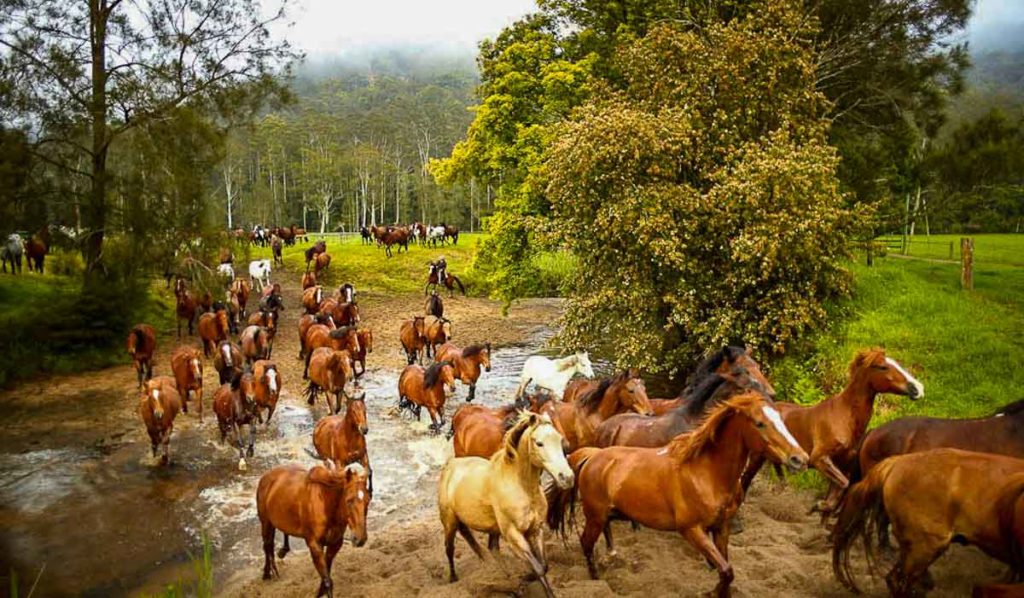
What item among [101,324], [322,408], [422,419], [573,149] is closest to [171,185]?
[101,324]

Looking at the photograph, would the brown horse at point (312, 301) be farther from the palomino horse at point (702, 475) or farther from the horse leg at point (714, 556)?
the horse leg at point (714, 556)

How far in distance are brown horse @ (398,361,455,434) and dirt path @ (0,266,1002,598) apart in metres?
0.43

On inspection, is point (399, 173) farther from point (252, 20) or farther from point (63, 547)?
point (63, 547)

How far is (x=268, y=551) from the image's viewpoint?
671 cm

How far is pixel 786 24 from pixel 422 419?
11.0 metres

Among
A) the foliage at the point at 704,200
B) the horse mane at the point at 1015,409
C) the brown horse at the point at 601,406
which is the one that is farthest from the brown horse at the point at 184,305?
the horse mane at the point at 1015,409

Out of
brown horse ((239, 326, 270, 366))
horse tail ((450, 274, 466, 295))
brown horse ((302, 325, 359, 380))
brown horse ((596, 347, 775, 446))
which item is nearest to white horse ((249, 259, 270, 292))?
horse tail ((450, 274, 466, 295))

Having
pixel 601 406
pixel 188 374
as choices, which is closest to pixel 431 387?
pixel 601 406

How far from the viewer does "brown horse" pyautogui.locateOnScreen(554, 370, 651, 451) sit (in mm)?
8383

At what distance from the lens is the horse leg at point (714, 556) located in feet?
16.4

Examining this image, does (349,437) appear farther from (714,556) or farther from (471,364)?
(471,364)

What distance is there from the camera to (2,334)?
50.6 ft

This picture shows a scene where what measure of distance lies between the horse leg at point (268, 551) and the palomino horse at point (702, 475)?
11.0ft

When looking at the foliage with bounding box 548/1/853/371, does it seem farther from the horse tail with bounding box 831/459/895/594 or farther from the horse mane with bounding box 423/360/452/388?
the horse tail with bounding box 831/459/895/594
